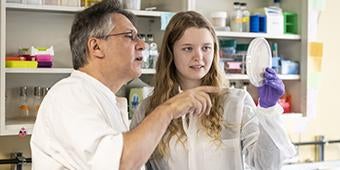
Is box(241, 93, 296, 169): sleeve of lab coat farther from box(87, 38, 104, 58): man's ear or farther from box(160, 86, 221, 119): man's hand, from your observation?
box(87, 38, 104, 58): man's ear

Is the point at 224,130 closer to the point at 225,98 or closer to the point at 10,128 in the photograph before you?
the point at 225,98

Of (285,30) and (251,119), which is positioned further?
(285,30)

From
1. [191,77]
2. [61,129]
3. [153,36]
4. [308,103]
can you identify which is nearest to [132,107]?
[153,36]

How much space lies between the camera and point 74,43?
1300 mm

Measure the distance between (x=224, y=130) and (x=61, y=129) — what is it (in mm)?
711


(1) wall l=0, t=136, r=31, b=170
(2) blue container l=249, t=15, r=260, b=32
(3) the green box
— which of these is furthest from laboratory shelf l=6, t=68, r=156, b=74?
(3) the green box

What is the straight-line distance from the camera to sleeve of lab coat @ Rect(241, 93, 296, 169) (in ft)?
5.01

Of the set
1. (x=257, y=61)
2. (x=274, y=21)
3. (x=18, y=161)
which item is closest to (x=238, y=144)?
(x=257, y=61)

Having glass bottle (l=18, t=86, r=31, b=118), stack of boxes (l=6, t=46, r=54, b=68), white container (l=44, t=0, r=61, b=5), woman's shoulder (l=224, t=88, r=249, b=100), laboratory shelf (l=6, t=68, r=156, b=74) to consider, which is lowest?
glass bottle (l=18, t=86, r=31, b=118)

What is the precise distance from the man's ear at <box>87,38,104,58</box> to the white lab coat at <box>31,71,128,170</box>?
9 centimetres

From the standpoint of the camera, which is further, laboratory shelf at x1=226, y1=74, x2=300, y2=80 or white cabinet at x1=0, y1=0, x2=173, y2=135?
laboratory shelf at x1=226, y1=74, x2=300, y2=80

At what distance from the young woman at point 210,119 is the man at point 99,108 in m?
0.33

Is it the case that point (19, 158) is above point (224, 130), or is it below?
below

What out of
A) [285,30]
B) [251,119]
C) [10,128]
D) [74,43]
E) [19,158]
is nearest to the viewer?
[74,43]
